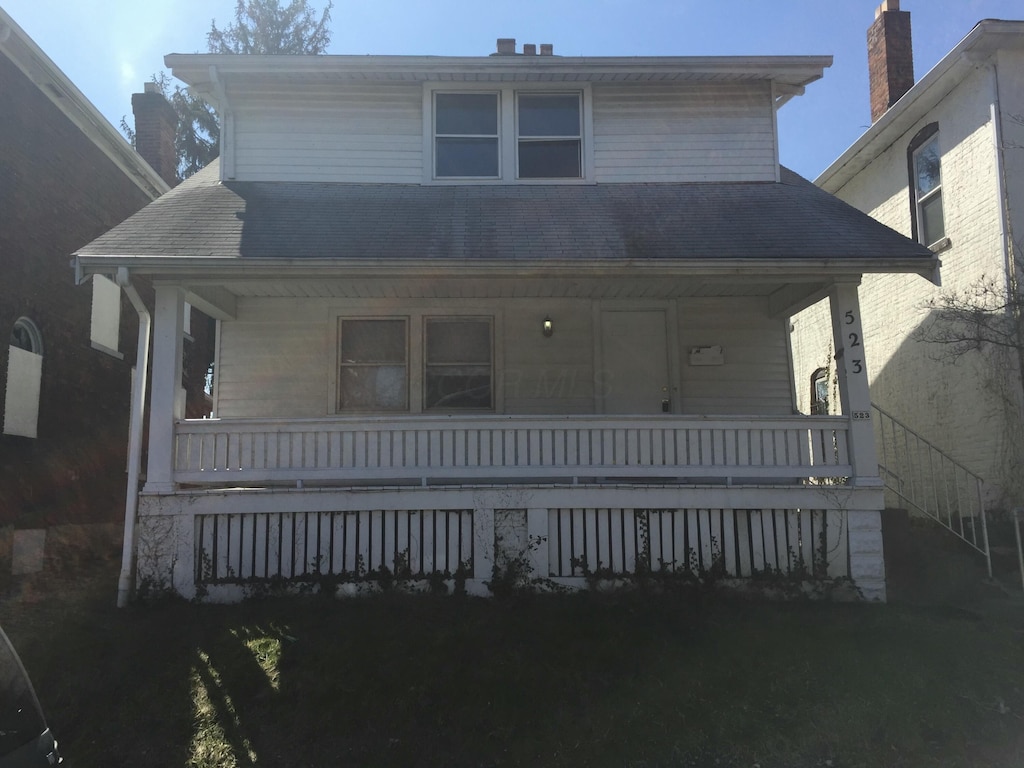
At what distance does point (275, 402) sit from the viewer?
30.2 ft

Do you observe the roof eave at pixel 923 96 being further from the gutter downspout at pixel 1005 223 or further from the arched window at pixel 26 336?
the arched window at pixel 26 336

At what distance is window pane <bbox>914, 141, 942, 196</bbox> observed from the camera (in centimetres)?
1037

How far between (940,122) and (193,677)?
34.7 ft

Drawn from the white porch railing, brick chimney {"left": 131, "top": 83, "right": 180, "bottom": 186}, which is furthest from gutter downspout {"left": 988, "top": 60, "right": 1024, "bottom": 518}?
brick chimney {"left": 131, "top": 83, "right": 180, "bottom": 186}

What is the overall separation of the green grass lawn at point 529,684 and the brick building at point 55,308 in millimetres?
5214

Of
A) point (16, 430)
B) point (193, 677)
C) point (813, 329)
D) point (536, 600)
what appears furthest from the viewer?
point (813, 329)

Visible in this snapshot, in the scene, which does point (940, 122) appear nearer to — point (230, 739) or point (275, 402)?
point (275, 402)

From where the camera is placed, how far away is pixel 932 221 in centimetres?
1047

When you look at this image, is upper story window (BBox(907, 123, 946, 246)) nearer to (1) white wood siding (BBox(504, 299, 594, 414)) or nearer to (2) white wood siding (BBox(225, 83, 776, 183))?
(2) white wood siding (BBox(225, 83, 776, 183))

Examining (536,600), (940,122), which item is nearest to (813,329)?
(940,122)

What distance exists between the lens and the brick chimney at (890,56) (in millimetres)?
11742

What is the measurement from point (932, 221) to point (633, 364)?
4.74 m

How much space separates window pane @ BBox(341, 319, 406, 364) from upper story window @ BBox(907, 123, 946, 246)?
7094 millimetres

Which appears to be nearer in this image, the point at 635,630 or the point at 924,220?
the point at 635,630
